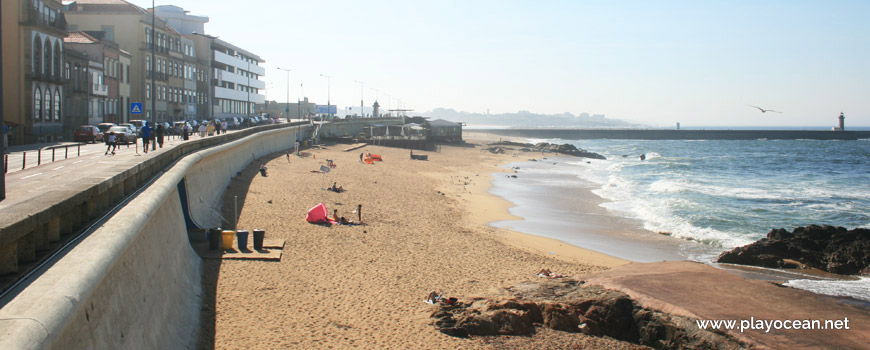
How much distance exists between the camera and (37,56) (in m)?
38.3

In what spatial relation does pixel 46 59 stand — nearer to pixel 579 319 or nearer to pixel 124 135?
pixel 124 135

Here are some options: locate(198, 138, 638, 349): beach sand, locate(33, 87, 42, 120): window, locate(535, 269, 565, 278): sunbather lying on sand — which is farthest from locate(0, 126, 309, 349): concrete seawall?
locate(33, 87, 42, 120): window

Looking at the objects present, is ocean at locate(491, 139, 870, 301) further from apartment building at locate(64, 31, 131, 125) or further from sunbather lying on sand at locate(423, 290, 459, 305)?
apartment building at locate(64, 31, 131, 125)

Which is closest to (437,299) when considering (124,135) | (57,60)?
(124,135)

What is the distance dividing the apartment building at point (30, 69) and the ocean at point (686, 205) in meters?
25.3

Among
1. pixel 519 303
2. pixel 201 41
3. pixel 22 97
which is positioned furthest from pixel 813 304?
pixel 201 41

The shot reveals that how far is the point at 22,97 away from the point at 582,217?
97.6 ft

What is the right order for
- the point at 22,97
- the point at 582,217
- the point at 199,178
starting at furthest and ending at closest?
the point at 22,97
the point at 582,217
the point at 199,178

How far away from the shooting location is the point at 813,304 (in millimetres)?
12445

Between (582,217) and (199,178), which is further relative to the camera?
(582,217)

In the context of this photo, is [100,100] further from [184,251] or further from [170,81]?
[184,251]

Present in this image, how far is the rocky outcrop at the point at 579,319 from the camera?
10336mm

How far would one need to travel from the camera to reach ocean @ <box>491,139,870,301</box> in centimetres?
2103

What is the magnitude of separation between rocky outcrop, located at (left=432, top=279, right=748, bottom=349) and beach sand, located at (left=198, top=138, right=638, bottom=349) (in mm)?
278
